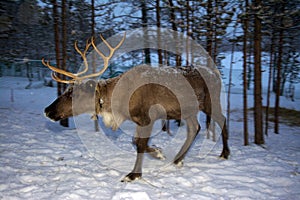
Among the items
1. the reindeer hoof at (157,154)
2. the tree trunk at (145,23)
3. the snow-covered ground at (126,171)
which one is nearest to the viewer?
the snow-covered ground at (126,171)

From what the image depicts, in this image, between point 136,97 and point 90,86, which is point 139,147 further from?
point 90,86

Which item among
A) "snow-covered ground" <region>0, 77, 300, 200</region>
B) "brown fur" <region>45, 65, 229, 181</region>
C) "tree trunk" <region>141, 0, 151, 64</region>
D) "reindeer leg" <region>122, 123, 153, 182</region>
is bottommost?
"snow-covered ground" <region>0, 77, 300, 200</region>

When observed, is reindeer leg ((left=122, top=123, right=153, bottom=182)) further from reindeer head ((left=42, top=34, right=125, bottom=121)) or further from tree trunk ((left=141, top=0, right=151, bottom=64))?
tree trunk ((left=141, top=0, right=151, bottom=64))

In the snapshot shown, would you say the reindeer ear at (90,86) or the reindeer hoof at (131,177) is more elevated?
the reindeer ear at (90,86)

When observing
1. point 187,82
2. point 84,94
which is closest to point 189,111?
point 187,82

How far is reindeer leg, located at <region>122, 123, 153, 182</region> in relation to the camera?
3704mm

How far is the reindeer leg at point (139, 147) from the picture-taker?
12.2 ft

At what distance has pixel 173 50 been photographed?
831 centimetres

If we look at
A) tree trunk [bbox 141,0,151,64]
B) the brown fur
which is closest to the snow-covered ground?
the brown fur

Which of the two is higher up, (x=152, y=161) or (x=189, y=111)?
(x=189, y=111)

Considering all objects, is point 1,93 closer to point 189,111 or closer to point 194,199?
point 189,111

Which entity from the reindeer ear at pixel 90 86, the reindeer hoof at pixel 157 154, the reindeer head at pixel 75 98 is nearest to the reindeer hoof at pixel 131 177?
the reindeer hoof at pixel 157 154

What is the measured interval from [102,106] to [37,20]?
7663mm

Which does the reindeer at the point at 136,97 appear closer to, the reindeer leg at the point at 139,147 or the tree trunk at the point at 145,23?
the reindeer leg at the point at 139,147
